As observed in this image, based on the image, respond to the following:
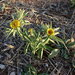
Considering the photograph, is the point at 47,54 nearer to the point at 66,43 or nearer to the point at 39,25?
the point at 66,43

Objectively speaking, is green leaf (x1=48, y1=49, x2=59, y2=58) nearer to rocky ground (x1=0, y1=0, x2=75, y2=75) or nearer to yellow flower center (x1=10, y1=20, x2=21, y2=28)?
rocky ground (x1=0, y1=0, x2=75, y2=75)

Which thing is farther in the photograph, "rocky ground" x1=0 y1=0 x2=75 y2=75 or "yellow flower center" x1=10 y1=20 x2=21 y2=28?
"rocky ground" x1=0 y1=0 x2=75 y2=75

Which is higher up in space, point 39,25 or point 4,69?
point 39,25

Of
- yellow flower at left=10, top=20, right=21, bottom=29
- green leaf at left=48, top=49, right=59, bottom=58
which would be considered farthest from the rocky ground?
yellow flower at left=10, top=20, right=21, bottom=29

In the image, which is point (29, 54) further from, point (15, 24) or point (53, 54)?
point (15, 24)

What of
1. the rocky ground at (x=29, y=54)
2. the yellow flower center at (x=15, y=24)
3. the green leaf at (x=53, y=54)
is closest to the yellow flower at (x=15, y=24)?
the yellow flower center at (x=15, y=24)

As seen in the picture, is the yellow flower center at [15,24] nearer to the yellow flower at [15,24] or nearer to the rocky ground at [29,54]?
the yellow flower at [15,24]

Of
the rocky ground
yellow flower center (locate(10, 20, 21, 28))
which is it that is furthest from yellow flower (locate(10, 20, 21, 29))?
the rocky ground

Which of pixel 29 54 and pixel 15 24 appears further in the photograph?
pixel 29 54

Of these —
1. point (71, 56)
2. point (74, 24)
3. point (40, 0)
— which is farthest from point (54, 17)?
point (71, 56)

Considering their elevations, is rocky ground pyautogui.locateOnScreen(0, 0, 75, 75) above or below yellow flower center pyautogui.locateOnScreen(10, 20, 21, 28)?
below

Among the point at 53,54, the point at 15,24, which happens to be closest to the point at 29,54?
the point at 53,54
